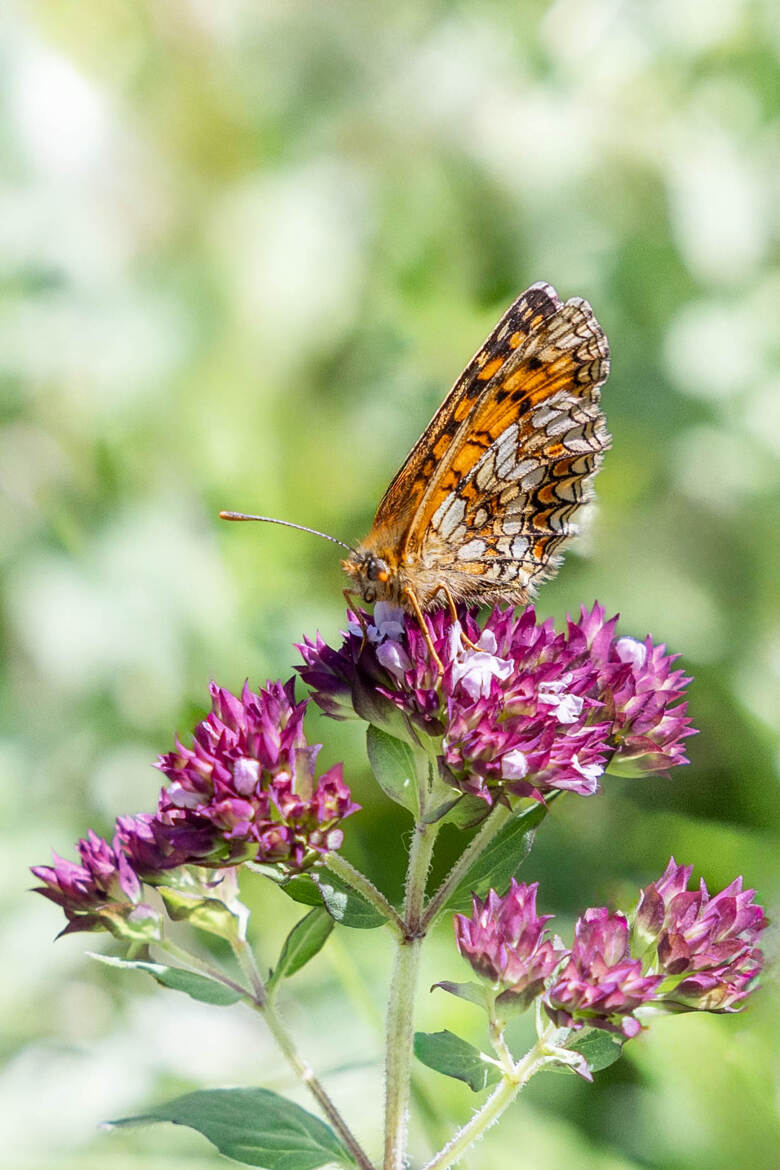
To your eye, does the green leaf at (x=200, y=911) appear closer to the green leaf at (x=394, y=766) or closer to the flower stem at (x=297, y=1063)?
the flower stem at (x=297, y=1063)

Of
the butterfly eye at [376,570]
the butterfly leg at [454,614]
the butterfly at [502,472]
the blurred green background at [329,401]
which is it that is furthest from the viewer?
the blurred green background at [329,401]

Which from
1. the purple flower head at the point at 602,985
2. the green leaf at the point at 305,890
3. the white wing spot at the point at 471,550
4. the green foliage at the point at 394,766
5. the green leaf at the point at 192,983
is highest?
the white wing spot at the point at 471,550

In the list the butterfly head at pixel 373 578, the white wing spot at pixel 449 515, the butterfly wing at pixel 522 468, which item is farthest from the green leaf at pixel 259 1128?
the white wing spot at pixel 449 515

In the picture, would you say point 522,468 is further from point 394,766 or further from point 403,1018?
point 403,1018

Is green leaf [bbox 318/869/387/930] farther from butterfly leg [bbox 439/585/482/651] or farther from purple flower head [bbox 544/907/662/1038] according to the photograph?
butterfly leg [bbox 439/585/482/651]

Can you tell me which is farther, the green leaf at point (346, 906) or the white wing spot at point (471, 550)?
the white wing spot at point (471, 550)

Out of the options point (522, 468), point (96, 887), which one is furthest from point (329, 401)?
point (96, 887)

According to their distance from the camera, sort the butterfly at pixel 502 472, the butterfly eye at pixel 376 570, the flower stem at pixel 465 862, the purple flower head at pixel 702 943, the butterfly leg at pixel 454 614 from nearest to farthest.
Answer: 1. the purple flower head at pixel 702 943
2. the flower stem at pixel 465 862
3. the butterfly leg at pixel 454 614
4. the butterfly eye at pixel 376 570
5. the butterfly at pixel 502 472
